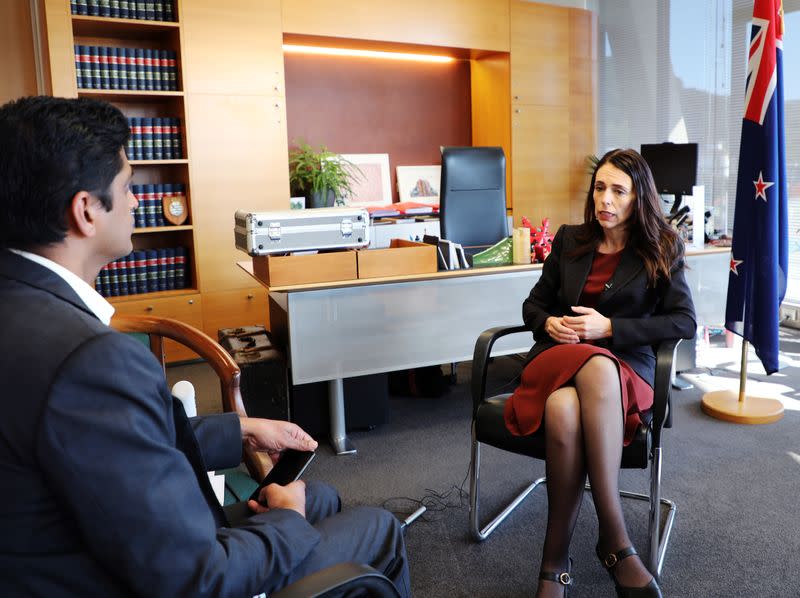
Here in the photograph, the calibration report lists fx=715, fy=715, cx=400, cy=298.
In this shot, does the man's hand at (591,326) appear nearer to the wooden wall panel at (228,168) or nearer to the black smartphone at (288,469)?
the black smartphone at (288,469)

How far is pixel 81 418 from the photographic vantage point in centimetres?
82

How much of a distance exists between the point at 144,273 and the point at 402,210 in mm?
1991

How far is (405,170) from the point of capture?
6152 millimetres

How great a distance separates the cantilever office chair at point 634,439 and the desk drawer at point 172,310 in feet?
9.34

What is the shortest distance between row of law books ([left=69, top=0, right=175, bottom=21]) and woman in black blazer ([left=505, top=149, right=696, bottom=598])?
3.34 m

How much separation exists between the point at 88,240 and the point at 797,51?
206 inches

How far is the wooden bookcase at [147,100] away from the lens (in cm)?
433

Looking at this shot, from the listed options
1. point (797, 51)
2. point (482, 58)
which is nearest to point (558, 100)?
point (482, 58)

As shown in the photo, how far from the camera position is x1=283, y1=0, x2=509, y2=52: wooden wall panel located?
5086mm

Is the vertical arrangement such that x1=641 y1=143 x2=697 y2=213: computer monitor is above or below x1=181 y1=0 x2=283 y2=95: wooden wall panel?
below

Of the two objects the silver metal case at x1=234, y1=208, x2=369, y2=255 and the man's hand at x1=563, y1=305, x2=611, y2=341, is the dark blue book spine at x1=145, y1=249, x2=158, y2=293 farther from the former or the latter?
the man's hand at x1=563, y1=305, x2=611, y2=341

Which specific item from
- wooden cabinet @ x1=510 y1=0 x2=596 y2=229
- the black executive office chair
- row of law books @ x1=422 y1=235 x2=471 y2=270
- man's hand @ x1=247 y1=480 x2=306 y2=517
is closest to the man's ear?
man's hand @ x1=247 y1=480 x2=306 y2=517

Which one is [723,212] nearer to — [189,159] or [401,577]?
[189,159]

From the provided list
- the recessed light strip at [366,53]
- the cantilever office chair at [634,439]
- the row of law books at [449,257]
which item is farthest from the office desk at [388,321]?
the recessed light strip at [366,53]
